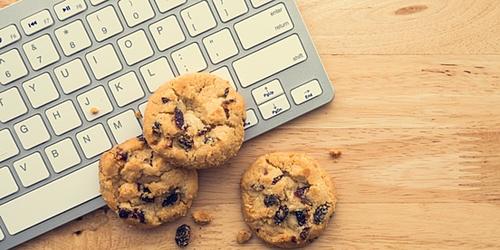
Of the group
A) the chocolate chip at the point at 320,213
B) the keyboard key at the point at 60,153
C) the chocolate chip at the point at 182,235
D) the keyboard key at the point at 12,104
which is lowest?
the chocolate chip at the point at 320,213

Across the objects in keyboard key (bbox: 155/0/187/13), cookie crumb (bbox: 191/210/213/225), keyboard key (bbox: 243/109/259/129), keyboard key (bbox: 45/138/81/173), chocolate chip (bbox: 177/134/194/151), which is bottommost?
cookie crumb (bbox: 191/210/213/225)

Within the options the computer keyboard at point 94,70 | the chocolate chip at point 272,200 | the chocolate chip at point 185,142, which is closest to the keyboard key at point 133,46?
the computer keyboard at point 94,70

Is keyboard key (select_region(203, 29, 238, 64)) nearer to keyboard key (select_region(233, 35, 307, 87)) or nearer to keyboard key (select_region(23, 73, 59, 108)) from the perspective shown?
keyboard key (select_region(233, 35, 307, 87))

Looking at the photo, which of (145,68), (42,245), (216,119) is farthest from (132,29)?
(42,245)

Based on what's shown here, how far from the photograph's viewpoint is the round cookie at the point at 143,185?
950 millimetres

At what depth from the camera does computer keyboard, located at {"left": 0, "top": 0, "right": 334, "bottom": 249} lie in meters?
0.96

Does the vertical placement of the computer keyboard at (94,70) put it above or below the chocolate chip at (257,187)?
above

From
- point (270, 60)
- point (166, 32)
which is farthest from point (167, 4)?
point (270, 60)

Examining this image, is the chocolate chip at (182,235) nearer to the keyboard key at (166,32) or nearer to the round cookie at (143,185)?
the round cookie at (143,185)

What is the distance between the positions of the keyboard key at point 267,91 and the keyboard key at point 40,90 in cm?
24

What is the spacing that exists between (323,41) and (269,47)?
0.23ft

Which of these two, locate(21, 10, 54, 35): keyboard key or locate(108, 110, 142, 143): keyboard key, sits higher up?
locate(21, 10, 54, 35): keyboard key

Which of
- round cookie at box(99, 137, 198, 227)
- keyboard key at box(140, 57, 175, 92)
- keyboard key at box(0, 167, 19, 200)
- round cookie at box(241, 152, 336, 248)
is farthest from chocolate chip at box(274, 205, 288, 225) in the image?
keyboard key at box(0, 167, 19, 200)

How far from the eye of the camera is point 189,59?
38.2 inches
